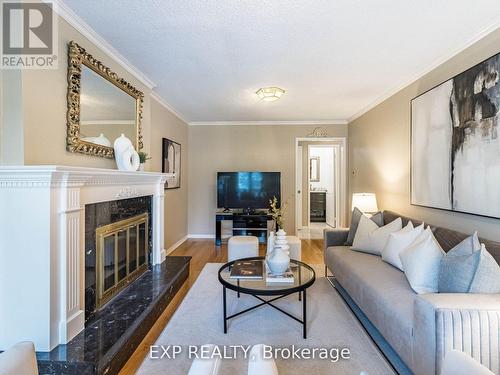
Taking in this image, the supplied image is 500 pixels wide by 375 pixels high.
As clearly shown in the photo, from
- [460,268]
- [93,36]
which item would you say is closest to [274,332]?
[460,268]

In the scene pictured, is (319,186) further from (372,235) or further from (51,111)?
(51,111)

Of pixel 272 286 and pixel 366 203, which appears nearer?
pixel 272 286

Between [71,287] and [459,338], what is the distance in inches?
A: 90.3

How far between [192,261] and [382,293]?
2906 millimetres

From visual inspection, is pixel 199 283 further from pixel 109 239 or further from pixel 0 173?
pixel 0 173

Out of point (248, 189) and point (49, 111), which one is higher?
point (49, 111)

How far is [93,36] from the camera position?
2.27m

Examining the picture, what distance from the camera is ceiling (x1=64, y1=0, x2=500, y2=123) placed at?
192cm

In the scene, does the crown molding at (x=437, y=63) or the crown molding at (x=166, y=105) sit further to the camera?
the crown molding at (x=166, y=105)

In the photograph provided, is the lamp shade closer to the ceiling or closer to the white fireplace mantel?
the ceiling

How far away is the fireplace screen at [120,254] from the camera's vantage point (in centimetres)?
223

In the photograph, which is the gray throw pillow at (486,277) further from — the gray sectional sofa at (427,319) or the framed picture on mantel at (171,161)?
the framed picture on mantel at (171,161)

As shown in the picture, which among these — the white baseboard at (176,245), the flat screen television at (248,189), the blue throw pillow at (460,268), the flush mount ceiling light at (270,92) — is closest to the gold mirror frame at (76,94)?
the flush mount ceiling light at (270,92)

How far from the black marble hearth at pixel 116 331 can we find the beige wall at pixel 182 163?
150 cm
